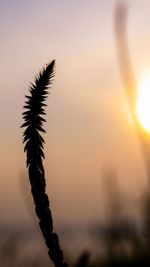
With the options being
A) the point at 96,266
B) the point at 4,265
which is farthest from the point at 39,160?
the point at 4,265

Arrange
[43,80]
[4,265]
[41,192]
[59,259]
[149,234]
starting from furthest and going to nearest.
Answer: [4,265] → [149,234] → [43,80] → [41,192] → [59,259]

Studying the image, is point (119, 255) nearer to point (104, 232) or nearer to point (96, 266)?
point (96, 266)

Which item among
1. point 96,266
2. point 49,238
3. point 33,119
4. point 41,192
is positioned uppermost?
point 33,119

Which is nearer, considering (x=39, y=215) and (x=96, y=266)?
(x=39, y=215)

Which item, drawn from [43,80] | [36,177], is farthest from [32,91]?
[36,177]

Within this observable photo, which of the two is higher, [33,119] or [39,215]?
[33,119]

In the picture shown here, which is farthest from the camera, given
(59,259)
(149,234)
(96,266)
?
(96,266)

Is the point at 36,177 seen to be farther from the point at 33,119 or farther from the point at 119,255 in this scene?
the point at 119,255
